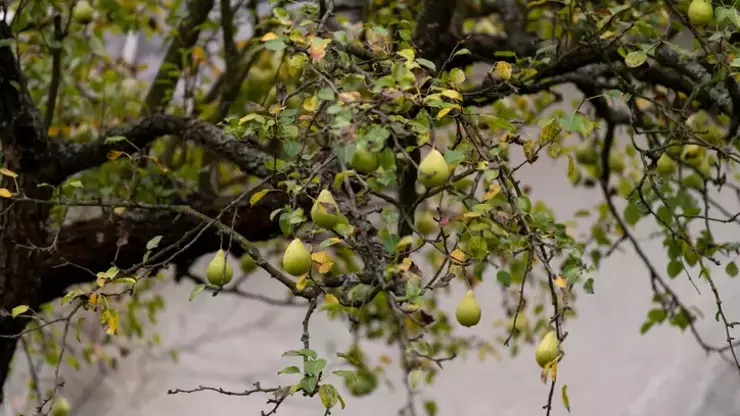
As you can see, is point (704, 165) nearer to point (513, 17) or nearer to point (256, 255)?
point (513, 17)

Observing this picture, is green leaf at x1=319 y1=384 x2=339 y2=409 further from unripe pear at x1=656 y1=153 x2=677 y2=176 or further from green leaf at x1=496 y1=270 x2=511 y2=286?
unripe pear at x1=656 y1=153 x2=677 y2=176

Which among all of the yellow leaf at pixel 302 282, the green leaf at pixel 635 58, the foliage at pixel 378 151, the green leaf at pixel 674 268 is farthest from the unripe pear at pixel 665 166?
the yellow leaf at pixel 302 282

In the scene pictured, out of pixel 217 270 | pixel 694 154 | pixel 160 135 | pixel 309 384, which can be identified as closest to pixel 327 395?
pixel 309 384

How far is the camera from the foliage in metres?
0.56

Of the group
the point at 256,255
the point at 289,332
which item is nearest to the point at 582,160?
the point at 256,255

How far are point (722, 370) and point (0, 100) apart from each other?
4.44 feet

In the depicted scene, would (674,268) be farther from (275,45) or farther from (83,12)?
(83,12)

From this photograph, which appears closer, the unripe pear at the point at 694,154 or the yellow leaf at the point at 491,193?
the yellow leaf at the point at 491,193

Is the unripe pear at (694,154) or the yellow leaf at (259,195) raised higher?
the unripe pear at (694,154)

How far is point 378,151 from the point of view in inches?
18.6

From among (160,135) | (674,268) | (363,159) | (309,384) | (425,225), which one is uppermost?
(425,225)

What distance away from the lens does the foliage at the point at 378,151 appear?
0.56 metres

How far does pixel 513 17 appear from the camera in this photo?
1167 millimetres

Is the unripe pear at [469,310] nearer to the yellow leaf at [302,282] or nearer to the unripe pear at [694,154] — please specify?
the yellow leaf at [302,282]
